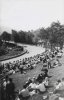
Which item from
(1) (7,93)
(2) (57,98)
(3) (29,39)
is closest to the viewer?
(2) (57,98)

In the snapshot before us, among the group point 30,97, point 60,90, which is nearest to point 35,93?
point 30,97

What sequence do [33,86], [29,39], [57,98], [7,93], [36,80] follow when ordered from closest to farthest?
[57,98]
[7,93]
[33,86]
[36,80]
[29,39]

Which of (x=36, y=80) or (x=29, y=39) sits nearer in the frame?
(x=36, y=80)

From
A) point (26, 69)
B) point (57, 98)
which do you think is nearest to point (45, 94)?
point (57, 98)

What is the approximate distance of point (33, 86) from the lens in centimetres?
988

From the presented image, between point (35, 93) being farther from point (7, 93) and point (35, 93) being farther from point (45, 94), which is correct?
point (7, 93)

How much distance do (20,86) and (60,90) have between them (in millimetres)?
3843

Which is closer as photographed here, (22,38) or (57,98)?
(57,98)

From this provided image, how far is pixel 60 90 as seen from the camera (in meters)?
8.97

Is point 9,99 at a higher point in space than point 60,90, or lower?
lower

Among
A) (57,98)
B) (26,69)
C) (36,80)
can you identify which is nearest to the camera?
(57,98)

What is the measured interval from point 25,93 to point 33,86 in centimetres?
96

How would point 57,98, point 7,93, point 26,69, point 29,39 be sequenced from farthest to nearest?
point 29,39 → point 26,69 → point 7,93 → point 57,98

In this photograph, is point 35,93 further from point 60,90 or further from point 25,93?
point 60,90
